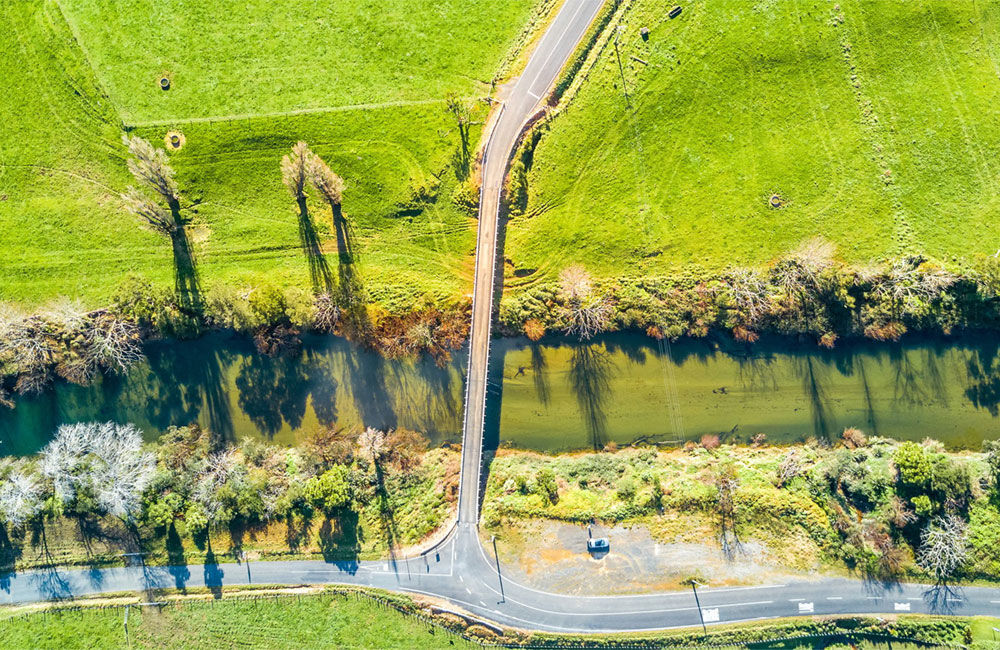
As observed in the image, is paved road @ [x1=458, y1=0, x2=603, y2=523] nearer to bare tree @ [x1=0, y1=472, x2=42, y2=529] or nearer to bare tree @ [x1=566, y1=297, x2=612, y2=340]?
bare tree @ [x1=566, y1=297, x2=612, y2=340]

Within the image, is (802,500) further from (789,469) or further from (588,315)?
(588,315)

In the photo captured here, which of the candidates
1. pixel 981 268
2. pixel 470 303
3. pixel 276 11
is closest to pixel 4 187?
pixel 276 11

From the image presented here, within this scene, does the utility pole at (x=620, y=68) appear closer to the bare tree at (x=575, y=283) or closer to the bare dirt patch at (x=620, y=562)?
the bare tree at (x=575, y=283)

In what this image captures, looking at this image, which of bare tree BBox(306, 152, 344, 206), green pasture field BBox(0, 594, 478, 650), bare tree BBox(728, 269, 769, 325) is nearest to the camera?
bare tree BBox(306, 152, 344, 206)

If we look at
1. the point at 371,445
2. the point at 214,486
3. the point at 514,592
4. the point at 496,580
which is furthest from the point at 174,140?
the point at 514,592

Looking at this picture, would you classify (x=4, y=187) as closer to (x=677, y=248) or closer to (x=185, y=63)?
(x=185, y=63)


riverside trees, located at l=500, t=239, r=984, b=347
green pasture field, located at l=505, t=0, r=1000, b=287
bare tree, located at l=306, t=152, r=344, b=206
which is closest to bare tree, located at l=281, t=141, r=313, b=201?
bare tree, located at l=306, t=152, r=344, b=206
